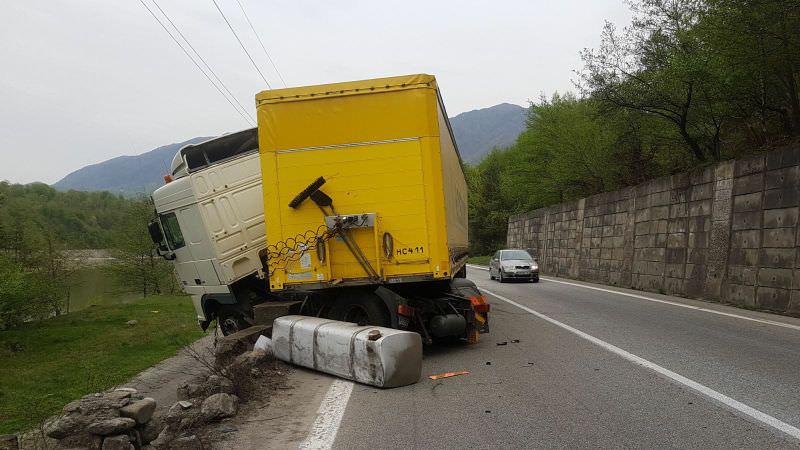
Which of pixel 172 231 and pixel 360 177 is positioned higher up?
pixel 360 177

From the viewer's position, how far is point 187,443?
4598 mm

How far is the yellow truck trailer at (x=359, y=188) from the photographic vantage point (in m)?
7.73

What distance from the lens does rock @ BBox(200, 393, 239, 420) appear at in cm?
543

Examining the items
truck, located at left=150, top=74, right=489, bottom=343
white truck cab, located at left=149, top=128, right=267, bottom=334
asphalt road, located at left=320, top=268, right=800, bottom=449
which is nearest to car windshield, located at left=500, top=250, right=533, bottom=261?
asphalt road, located at left=320, top=268, right=800, bottom=449

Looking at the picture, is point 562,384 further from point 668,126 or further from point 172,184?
point 668,126

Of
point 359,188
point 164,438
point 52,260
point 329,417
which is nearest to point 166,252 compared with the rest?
point 359,188

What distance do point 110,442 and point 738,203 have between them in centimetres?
1463

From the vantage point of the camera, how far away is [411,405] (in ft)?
18.6

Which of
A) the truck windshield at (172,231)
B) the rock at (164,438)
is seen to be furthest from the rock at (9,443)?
the truck windshield at (172,231)

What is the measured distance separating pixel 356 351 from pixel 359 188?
7.53ft

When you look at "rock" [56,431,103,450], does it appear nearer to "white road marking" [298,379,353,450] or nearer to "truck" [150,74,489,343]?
"white road marking" [298,379,353,450]

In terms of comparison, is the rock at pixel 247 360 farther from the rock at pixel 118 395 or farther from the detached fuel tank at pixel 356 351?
the rock at pixel 118 395

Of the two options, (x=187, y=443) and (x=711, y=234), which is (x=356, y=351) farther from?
(x=711, y=234)

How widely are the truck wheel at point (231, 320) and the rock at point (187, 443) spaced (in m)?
6.05
